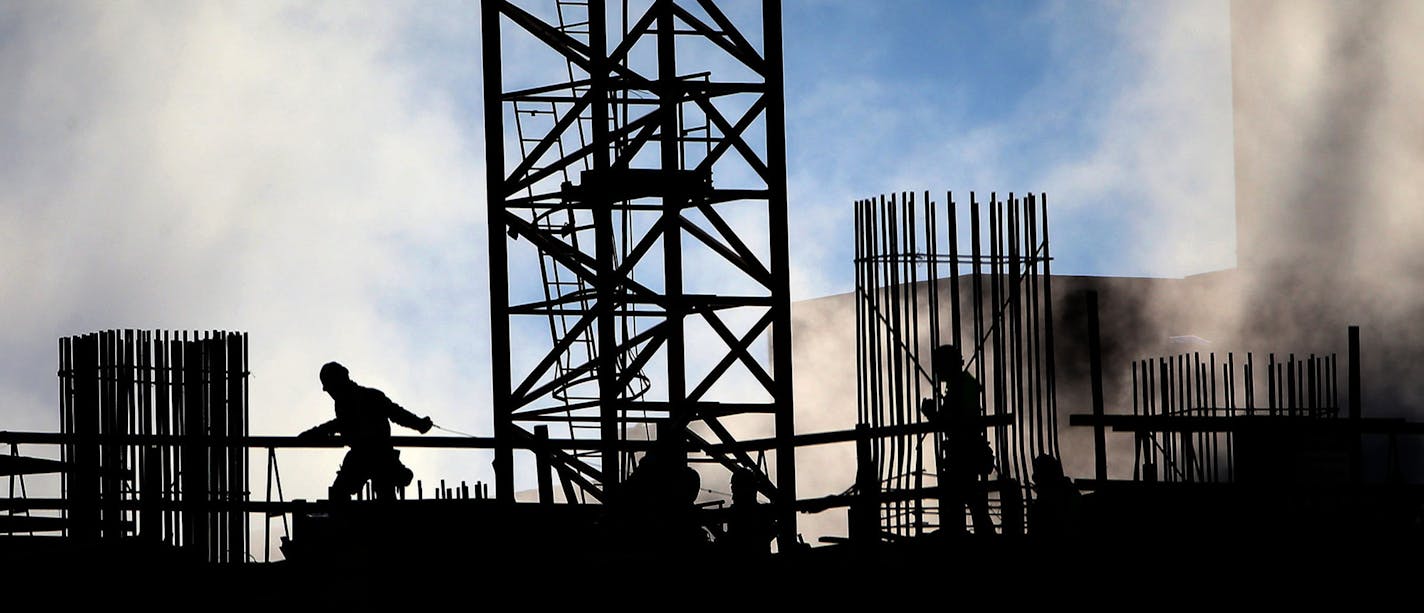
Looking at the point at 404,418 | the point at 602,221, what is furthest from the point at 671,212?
the point at 404,418

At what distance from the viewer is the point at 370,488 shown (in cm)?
1498

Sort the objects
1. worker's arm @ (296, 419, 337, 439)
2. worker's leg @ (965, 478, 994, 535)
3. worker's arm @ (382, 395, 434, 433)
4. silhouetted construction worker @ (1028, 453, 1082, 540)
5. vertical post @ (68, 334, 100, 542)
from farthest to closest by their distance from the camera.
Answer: vertical post @ (68, 334, 100, 542)
worker's arm @ (382, 395, 434, 433)
worker's arm @ (296, 419, 337, 439)
worker's leg @ (965, 478, 994, 535)
silhouetted construction worker @ (1028, 453, 1082, 540)

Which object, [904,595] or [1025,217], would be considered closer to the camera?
[904,595]

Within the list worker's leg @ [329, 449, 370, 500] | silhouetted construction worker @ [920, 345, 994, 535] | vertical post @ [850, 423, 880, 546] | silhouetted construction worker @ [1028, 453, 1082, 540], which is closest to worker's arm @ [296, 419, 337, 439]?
worker's leg @ [329, 449, 370, 500]

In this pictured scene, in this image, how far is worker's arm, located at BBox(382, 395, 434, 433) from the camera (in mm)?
14375

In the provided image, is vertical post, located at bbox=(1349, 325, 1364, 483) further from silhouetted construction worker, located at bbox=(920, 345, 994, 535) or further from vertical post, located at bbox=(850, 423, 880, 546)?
vertical post, located at bbox=(850, 423, 880, 546)

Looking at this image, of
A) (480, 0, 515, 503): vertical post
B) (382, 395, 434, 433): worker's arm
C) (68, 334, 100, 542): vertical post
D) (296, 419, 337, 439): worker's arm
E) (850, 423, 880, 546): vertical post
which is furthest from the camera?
(480, 0, 515, 503): vertical post

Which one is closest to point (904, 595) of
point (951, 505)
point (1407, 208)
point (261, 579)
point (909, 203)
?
point (951, 505)

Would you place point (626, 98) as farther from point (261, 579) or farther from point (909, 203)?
point (261, 579)

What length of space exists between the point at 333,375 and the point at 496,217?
2.98 metres

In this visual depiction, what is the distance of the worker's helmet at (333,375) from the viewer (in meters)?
14.4

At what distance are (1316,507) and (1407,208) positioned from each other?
19.6 meters

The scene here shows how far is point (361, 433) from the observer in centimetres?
1420

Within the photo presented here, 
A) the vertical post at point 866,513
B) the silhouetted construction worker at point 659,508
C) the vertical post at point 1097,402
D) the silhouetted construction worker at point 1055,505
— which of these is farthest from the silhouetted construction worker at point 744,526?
the vertical post at point 1097,402
